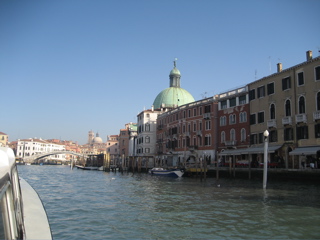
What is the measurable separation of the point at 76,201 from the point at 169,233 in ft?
24.0

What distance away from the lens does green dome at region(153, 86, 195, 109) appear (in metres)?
61.9

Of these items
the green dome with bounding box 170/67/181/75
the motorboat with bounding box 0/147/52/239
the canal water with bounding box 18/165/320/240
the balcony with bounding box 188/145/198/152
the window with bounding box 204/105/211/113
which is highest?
the green dome with bounding box 170/67/181/75

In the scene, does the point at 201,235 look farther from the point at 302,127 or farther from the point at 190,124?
the point at 190,124

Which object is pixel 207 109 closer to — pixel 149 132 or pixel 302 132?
pixel 302 132

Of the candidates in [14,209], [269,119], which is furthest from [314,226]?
[269,119]

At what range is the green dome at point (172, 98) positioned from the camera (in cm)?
6192

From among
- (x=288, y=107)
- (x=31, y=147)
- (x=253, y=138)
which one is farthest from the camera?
(x=31, y=147)

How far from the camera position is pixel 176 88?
65062mm

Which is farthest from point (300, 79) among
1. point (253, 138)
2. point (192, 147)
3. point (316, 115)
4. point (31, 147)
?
point (31, 147)

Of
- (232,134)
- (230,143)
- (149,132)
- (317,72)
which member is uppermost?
(317,72)

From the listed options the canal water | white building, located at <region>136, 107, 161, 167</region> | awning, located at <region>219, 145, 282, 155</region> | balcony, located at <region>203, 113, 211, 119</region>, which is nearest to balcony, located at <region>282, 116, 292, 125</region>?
awning, located at <region>219, 145, 282, 155</region>

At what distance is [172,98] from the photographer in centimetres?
6231

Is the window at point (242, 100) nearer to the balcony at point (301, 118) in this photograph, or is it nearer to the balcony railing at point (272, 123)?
the balcony railing at point (272, 123)

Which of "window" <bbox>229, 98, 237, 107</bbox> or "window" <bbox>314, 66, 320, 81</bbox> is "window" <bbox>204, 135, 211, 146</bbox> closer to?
"window" <bbox>229, 98, 237, 107</bbox>
